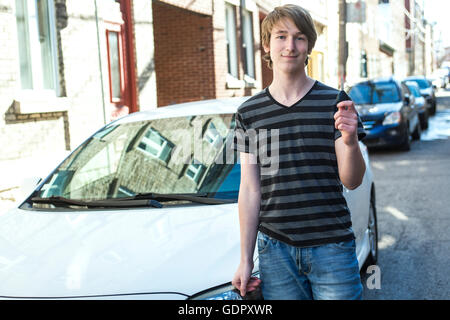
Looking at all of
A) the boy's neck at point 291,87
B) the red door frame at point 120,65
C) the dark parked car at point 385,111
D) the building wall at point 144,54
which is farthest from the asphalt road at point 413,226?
the red door frame at point 120,65

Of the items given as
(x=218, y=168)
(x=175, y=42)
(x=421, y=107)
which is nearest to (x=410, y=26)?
(x=421, y=107)

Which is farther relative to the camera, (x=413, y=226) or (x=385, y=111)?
(x=385, y=111)

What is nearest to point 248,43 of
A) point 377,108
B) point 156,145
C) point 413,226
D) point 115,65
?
point 377,108

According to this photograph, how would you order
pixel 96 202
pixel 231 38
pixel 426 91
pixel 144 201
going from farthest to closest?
pixel 426 91 → pixel 231 38 → pixel 96 202 → pixel 144 201

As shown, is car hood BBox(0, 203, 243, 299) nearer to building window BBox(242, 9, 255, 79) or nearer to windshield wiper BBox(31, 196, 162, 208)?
windshield wiper BBox(31, 196, 162, 208)

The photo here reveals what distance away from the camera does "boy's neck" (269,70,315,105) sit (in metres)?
2.33

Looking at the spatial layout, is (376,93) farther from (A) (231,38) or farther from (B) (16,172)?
(B) (16,172)

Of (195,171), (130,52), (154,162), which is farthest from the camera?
(130,52)

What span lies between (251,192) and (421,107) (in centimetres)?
1711

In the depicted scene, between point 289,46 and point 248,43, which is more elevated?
point 248,43

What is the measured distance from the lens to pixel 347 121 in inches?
82.3

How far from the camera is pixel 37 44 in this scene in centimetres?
914

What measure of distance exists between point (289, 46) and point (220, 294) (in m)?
1.07
